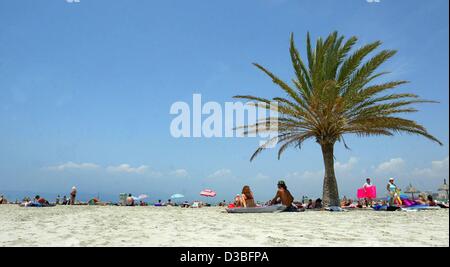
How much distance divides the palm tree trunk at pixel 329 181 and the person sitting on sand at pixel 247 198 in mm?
4278

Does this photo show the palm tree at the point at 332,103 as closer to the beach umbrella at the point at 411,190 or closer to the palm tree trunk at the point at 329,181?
the palm tree trunk at the point at 329,181

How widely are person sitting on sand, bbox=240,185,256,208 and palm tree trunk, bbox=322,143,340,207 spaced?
4278mm

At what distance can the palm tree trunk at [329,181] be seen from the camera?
15.4 meters

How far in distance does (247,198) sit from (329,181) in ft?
14.9

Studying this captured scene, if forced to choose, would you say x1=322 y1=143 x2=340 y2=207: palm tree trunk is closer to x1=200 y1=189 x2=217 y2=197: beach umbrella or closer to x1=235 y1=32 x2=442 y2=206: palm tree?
x1=235 y1=32 x2=442 y2=206: palm tree

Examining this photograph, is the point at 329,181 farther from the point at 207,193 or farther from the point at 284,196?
the point at 207,193

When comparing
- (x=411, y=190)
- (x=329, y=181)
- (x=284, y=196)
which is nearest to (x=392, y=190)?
(x=329, y=181)

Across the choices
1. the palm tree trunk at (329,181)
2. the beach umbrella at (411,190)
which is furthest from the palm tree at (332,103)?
the beach umbrella at (411,190)

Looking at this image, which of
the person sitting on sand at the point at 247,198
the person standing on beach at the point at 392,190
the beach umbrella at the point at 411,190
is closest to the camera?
the person sitting on sand at the point at 247,198

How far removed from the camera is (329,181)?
1553cm

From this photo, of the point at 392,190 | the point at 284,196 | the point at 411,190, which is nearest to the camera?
the point at 284,196
